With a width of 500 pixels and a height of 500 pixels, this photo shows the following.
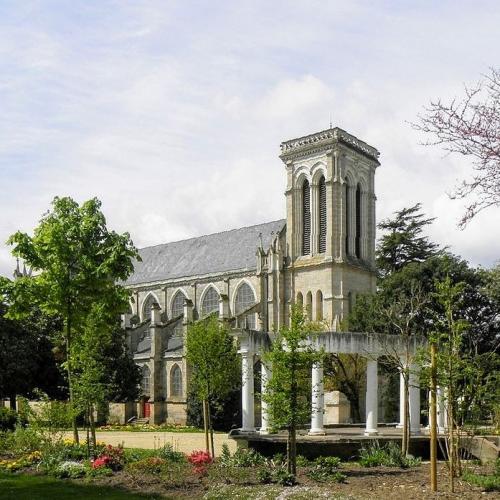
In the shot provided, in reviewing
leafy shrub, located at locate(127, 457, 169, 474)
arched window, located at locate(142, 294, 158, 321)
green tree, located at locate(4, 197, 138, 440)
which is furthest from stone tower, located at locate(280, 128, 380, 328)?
leafy shrub, located at locate(127, 457, 169, 474)

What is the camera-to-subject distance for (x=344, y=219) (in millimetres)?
51062

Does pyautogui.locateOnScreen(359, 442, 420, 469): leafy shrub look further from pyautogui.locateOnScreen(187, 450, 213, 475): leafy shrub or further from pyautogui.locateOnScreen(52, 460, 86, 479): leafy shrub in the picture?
pyautogui.locateOnScreen(52, 460, 86, 479): leafy shrub

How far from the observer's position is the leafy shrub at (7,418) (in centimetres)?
2692

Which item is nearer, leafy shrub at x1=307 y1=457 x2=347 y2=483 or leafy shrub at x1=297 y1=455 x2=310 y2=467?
leafy shrub at x1=307 y1=457 x2=347 y2=483

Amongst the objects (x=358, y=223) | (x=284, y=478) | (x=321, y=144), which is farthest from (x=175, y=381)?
(x=284, y=478)

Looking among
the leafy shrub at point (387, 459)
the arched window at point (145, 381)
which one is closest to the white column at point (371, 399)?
the leafy shrub at point (387, 459)

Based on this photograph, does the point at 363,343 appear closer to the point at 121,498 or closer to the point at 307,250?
the point at 121,498

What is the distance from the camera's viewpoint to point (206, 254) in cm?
6197

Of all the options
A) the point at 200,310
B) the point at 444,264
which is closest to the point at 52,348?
the point at 200,310

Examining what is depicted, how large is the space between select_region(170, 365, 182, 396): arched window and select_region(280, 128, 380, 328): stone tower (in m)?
9.43

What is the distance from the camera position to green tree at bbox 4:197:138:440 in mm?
21969

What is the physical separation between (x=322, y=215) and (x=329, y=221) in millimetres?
1381

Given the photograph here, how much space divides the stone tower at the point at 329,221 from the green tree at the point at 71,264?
27018 millimetres

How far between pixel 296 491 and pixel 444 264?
96.0ft
